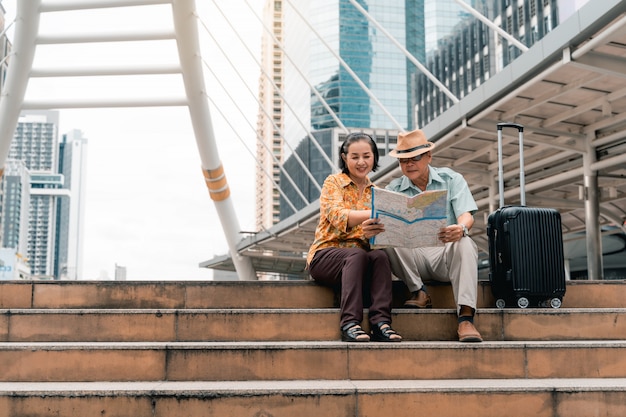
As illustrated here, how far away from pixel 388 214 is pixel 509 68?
426 centimetres

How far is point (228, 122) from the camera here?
19.1m

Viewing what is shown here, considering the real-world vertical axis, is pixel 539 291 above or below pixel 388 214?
below

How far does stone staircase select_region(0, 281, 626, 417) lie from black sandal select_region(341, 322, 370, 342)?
0.25ft

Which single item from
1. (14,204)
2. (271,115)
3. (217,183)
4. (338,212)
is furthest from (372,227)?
(14,204)

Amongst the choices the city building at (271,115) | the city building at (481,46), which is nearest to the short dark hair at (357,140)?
the city building at (481,46)

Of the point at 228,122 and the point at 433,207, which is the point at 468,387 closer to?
the point at 433,207

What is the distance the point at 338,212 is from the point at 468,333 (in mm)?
1046

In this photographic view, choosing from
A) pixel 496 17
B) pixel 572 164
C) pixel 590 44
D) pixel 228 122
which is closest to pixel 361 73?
pixel 496 17

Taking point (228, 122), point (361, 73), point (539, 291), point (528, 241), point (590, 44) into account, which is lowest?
point (539, 291)

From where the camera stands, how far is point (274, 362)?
340 cm

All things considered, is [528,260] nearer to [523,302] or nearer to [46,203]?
[523,302]

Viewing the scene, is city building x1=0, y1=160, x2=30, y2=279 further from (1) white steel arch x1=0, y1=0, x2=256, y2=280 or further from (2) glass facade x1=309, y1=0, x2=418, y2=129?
(1) white steel arch x1=0, y1=0, x2=256, y2=280

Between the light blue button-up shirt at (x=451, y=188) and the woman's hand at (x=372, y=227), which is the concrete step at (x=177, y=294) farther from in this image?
the woman's hand at (x=372, y=227)

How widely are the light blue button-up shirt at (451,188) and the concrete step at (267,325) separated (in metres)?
0.66
